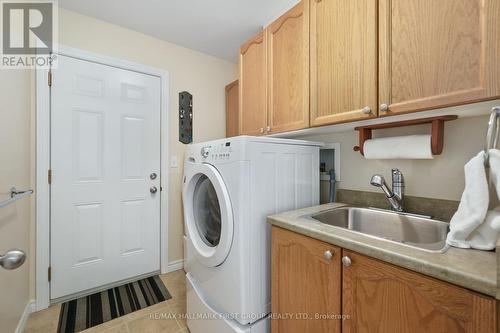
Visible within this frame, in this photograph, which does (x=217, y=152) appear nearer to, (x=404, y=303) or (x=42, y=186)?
(x=404, y=303)

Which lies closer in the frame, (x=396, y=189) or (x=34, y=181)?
(x=396, y=189)

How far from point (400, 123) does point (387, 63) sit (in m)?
0.36

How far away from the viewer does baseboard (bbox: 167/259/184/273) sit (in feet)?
7.31

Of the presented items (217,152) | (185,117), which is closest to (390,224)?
(217,152)

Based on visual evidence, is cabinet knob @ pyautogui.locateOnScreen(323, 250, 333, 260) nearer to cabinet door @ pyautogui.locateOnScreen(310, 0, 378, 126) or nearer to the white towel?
the white towel

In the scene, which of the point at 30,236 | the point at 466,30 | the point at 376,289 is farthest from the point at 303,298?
the point at 30,236

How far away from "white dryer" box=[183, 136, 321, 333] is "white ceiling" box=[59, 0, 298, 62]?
118cm

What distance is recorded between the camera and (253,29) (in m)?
2.00

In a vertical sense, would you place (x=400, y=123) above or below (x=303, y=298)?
above

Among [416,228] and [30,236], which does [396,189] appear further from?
[30,236]

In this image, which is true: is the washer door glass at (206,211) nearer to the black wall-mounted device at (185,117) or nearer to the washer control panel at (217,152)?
the washer control panel at (217,152)

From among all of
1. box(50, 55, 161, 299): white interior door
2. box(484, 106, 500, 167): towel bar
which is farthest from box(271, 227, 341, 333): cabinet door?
box(50, 55, 161, 299): white interior door

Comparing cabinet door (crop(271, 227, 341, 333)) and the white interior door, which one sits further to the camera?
the white interior door

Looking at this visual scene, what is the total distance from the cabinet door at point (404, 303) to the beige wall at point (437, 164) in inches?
27.3
